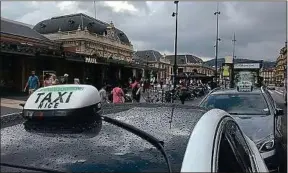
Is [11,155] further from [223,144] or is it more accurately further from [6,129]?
[223,144]

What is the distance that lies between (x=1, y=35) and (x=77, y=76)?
0.71 metres

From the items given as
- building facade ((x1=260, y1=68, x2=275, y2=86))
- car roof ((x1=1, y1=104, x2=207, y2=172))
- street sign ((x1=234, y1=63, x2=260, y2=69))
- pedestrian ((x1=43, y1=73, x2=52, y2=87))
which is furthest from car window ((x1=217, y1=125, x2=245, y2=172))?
building facade ((x1=260, y1=68, x2=275, y2=86))

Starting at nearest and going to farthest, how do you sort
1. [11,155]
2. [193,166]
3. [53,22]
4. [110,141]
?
[193,166], [11,155], [110,141], [53,22]

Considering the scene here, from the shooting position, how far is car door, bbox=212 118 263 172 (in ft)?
5.69

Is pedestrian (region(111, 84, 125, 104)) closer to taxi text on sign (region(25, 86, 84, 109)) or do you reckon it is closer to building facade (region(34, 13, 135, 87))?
building facade (region(34, 13, 135, 87))

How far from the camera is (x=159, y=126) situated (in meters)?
2.04

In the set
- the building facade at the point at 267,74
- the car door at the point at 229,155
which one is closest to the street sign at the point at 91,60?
the car door at the point at 229,155

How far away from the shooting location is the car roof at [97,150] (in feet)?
5.06

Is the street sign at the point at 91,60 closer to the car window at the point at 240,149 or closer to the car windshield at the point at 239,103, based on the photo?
the car window at the point at 240,149

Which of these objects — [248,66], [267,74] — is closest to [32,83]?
[248,66]

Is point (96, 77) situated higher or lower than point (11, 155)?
higher

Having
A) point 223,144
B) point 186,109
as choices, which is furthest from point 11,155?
point 186,109

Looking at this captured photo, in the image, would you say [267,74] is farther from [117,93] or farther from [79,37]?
[79,37]

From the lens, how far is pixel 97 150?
1.65 m
